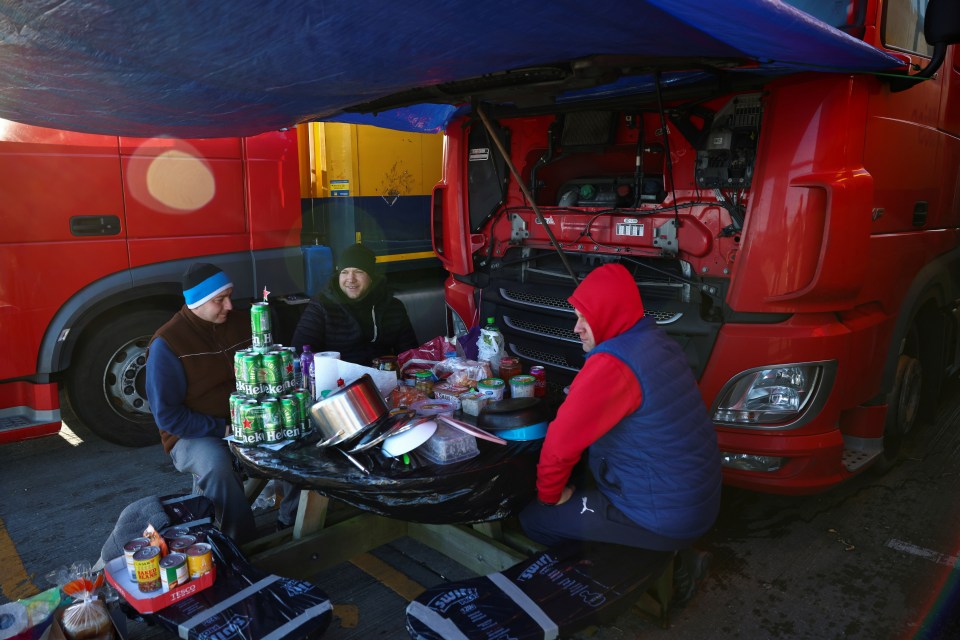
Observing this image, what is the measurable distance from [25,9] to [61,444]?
3811 millimetres

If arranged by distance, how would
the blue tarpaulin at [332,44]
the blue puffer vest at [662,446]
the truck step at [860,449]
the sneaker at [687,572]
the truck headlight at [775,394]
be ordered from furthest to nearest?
the truck step at [860,449] < the truck headlight at [775,394] < the sneaker at [687,572] < the blue puffer vest at [662,446] < the blue tarpaulin at [332,44]

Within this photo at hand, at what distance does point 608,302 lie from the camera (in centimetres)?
245

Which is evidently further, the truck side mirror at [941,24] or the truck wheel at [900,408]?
the truck wheel at [900,408]

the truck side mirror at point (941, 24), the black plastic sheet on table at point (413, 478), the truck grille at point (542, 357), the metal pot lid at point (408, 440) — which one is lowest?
the black plastic sheet on table at point (413, 478)

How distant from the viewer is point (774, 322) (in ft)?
10.2

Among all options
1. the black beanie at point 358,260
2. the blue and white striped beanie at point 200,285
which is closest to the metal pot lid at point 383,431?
the blue and white striped beanie at point 200,285

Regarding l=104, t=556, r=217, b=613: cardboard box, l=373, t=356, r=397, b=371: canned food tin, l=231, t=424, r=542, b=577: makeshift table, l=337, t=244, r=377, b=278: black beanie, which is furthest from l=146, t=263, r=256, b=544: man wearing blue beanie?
l=337, t=244, r=377, b=278: black beanie

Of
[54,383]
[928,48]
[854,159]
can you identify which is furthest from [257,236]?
[928,48]

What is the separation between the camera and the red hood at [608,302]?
2455 mm

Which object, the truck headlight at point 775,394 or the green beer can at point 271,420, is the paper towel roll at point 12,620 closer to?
the green beer can at point 271,420

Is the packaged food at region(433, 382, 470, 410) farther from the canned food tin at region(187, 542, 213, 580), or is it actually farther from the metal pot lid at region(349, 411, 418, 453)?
the canned food tin at region(187, 542, 213, 580)

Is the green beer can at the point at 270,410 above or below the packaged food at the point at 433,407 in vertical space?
above

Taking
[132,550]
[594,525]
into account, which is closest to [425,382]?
[594,525]

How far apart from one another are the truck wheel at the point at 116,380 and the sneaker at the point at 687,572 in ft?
12.3
